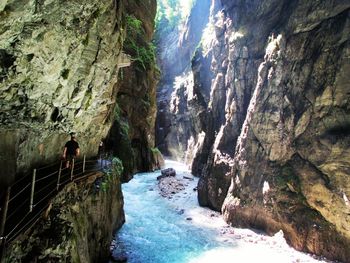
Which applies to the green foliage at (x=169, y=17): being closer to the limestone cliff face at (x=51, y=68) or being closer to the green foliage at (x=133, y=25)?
the green foliage at (x=133, y=25)

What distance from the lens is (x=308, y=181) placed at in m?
17.2

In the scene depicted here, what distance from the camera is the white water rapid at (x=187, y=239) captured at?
1636 centimetres

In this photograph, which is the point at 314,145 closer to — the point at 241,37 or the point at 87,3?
the point at 241,37

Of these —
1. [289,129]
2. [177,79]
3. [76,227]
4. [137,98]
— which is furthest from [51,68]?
[177,79]

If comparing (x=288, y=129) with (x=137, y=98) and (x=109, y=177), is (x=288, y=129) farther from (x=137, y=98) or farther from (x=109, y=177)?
(x=137, y=98)

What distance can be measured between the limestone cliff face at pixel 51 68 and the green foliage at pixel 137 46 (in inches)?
759

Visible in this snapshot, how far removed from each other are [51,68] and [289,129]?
14263mm

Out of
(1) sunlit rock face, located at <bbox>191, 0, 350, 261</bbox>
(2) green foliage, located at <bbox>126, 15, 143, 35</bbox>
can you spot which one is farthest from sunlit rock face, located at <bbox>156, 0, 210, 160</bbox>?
(1) sunlit rock face, located at <bbox>191, 0, 350, 261</bbox>

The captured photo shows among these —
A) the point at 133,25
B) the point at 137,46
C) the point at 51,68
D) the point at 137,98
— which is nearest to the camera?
the point at 51,68

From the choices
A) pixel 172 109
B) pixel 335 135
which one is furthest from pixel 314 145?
pixel 172 109

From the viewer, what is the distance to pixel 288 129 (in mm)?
18484

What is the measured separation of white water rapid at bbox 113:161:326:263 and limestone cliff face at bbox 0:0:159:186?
760cm

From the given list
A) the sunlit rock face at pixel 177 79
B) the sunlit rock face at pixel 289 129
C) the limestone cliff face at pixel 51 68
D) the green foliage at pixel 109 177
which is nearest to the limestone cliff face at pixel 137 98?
the sunlit rock face at pixel 289 129

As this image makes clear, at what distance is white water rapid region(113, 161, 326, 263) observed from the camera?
53.7 ft
